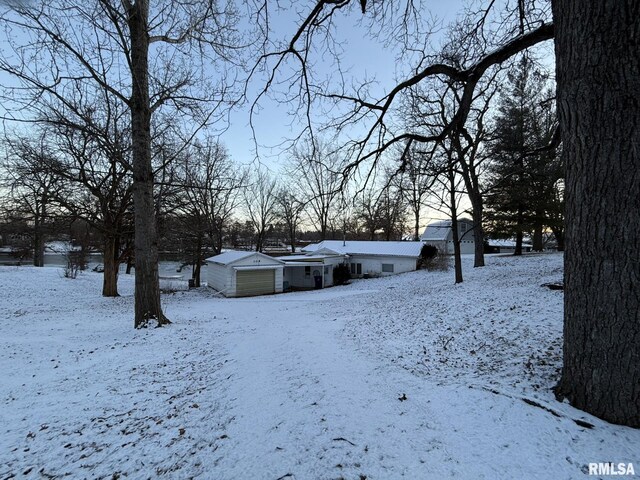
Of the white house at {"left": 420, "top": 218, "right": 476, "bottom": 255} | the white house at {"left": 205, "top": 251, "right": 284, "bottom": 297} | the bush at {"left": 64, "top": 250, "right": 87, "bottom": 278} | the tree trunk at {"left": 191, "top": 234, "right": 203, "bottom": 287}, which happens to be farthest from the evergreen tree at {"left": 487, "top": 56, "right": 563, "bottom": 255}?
the bush at {"left": 64, "top": 250, "right": 87, "bottom": 278}

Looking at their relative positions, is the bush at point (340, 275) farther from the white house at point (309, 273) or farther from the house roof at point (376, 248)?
the house roof at point (376, 248)

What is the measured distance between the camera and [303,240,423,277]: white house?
27766 millimetres

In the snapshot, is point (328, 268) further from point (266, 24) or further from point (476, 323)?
point (266, 24)

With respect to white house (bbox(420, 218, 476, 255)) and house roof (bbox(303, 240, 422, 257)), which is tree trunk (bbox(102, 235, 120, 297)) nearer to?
house roof (bbox(303, 240, 422, 257))

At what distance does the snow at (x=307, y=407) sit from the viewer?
7.08 feet

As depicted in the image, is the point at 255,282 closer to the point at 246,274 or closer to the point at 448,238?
the point at 246,274

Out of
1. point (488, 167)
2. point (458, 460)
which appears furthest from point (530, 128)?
point (458, 460)

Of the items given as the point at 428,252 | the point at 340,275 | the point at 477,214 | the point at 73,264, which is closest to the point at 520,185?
the point at 477,214

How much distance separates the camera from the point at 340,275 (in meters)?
27.8

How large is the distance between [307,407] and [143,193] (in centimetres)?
669

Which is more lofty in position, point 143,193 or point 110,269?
point 143,193

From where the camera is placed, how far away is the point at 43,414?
3.27 meters

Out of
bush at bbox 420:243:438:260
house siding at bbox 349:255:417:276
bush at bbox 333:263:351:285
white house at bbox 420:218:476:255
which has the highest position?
white house at bbox 420:218:476:255

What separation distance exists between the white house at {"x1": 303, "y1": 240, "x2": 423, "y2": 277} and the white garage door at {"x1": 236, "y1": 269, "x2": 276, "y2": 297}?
28.7 feet
